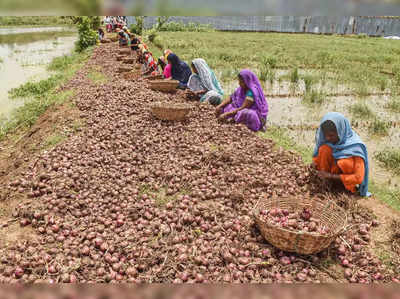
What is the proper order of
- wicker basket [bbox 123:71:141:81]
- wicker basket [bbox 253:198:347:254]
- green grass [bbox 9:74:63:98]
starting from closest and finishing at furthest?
A: wicker basket [bbox 253:198:347:254], wicker basket [bbox 123:71:141:81], green grass [bbox 9:74:63:98]

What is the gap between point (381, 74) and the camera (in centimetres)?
1054

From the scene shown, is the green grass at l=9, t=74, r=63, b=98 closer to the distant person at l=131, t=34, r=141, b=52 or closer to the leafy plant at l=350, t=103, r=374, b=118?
the distant person at l=131, t=34, r=141, b=52

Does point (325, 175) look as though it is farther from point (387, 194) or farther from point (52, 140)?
point (52, 140)

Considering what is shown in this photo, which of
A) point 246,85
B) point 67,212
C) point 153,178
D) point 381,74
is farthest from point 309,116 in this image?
point 381,74

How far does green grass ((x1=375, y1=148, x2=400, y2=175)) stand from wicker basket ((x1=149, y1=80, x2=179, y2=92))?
13.7 feet

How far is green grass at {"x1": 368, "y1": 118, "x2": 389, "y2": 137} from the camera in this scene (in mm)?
5625

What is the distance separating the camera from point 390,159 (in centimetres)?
450

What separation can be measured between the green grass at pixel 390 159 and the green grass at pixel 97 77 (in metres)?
6.22

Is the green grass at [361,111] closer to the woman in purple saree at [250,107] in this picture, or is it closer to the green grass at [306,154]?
the green grass at [306,154]

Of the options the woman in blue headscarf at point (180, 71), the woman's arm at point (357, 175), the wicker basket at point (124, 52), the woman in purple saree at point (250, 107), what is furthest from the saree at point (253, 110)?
the wicker basket at point (124, 52)

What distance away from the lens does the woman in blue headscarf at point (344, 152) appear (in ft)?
11.0

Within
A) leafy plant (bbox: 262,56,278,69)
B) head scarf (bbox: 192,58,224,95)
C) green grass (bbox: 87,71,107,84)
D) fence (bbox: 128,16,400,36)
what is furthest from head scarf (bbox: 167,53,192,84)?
fence (bbox: 128,16,400,36)

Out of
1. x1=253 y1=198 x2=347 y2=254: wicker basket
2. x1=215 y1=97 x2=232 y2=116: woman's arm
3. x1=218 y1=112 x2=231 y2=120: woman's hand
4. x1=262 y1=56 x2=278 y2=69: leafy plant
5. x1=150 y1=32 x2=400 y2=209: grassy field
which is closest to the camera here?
x1=253 y1=198 x2=347 y2=254: wicker basket

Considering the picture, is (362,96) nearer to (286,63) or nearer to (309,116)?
(309,116)
